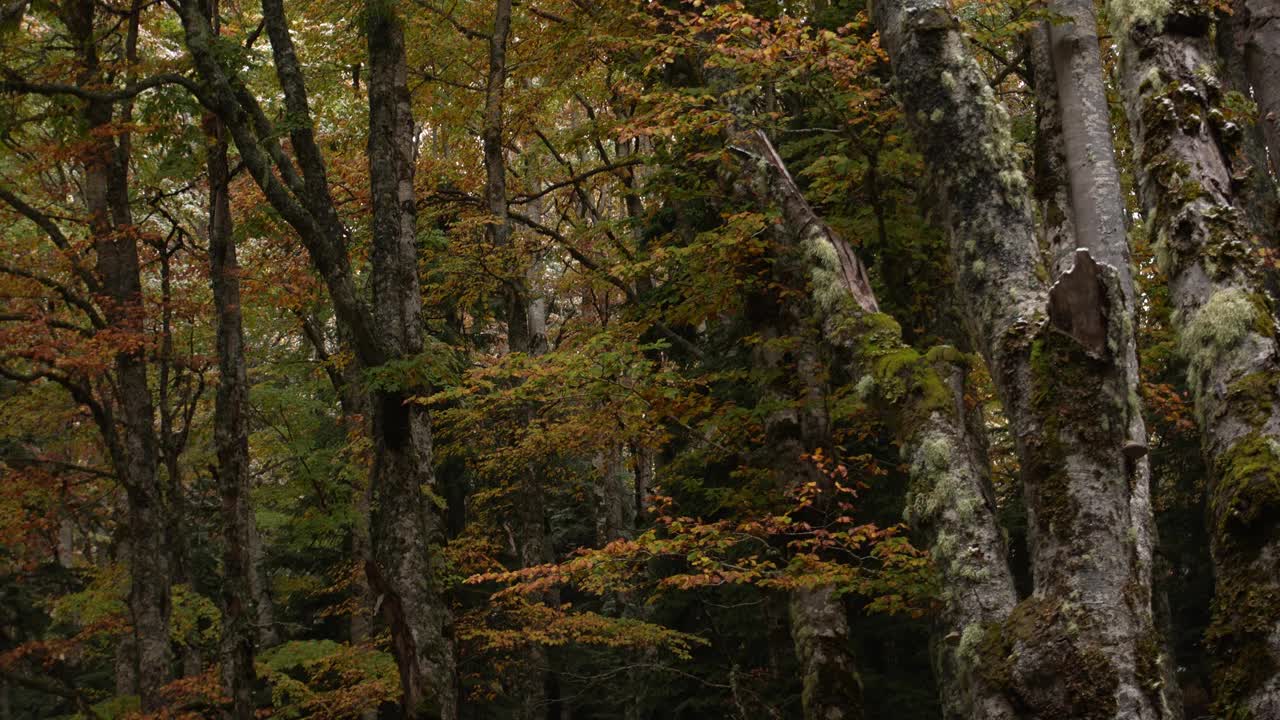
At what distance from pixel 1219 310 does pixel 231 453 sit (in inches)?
440

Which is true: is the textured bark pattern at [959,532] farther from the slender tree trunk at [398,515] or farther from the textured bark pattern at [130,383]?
the textured bark pattern at [130,383]

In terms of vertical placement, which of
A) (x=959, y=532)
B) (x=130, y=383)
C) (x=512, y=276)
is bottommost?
(x=959, y=532)

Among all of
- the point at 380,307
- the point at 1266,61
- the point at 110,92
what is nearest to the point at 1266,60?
the point at 1266,61

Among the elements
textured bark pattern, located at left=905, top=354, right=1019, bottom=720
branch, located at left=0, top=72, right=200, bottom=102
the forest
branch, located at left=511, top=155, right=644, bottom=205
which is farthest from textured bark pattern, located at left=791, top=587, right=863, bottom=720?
branch, located at left=511, top=155, right=644, bottom=205

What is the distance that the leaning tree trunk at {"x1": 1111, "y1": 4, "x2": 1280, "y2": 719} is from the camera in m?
3.25

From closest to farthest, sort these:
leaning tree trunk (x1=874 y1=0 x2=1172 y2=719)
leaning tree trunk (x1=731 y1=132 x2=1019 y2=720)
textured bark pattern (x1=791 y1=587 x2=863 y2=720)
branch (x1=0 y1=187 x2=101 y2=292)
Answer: leaning tree trunk (x1=874 y1=0 x2=1172 y2=719)
leaning tree trunk (x1=731 y1=132 x2=1019 y2=720)
textured bark pattern (x1=791 y1=587 x2=863 y2=720)
branch (x1=0 y1=187 x2=101 y2=292)

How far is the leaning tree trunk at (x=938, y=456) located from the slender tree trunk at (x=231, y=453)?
891 cm

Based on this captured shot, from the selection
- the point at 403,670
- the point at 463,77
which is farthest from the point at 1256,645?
the point at 463,77

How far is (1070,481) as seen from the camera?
127 inches

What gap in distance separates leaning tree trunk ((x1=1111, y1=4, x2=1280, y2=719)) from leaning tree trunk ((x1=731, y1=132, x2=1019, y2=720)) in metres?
0.82

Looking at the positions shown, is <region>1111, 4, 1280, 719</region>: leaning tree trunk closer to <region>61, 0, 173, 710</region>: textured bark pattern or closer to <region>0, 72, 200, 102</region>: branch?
<region>0, 72, 200, 102</region>: branch

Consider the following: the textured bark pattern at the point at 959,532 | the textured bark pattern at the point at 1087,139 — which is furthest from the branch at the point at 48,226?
the textured bark pattern at the point at 959,532

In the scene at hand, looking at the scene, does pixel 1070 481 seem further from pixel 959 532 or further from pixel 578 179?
pixel 578 179

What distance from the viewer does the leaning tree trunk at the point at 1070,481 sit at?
120 inches
